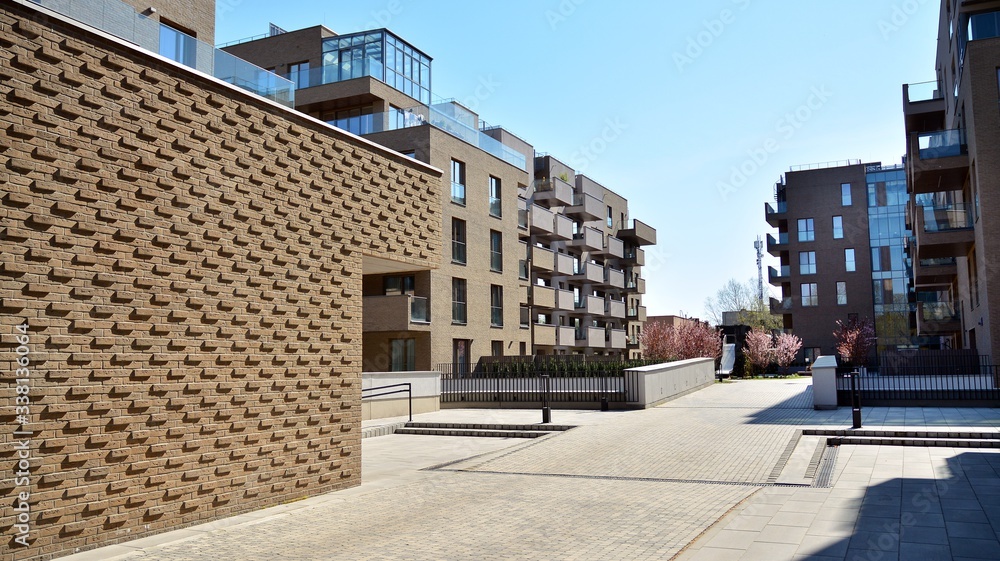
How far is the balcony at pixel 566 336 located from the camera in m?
42.0

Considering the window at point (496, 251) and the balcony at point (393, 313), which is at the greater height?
the window at point (496, 251)

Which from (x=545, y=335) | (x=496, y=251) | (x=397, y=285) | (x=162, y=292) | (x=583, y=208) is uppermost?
(x=583, y=208)

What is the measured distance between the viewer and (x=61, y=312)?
6.61m

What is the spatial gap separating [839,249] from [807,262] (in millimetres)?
2412

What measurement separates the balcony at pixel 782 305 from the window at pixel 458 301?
32.0 meters

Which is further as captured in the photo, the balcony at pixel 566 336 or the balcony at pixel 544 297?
the balcony at pixel 566 336

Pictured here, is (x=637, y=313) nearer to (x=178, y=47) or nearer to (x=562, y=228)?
(x=562, y=228)

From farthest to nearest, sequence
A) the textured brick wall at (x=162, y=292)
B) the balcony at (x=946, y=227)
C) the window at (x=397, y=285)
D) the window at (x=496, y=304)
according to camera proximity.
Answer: the window at (x=496, y=304), the window at (x=397, y=285), the balcony at (x=946, y=227), the textured brick wall at (x=162, y=292)

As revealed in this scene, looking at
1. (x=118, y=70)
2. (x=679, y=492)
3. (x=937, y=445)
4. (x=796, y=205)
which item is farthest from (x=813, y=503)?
(x=796, y=205)

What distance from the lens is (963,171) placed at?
27.2 meters

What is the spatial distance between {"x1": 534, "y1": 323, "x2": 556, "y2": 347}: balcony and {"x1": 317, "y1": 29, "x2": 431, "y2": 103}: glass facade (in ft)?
44.1

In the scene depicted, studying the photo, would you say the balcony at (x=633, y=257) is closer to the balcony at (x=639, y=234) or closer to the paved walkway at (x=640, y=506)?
the balcony at (x=639, y=234)

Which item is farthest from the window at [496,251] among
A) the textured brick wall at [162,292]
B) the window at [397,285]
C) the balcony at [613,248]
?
the textured brick wall at [162,292]

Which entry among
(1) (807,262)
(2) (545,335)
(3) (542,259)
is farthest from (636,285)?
(2) (545,335)
